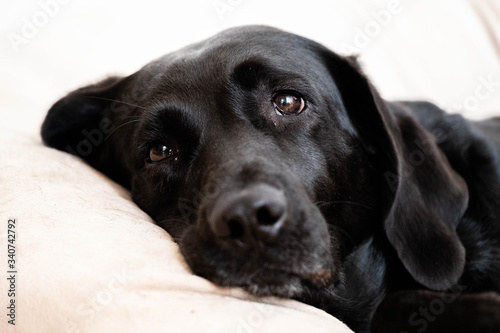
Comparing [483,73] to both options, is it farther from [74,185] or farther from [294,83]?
[74,185]

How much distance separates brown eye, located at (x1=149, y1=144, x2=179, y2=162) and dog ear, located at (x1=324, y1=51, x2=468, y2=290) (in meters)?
0.63

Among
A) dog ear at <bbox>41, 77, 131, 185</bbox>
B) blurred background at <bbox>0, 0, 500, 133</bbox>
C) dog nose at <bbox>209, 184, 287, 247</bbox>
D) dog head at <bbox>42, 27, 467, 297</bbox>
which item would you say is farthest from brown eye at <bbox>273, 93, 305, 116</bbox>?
blurred background at <bbox>0, 0, 500, 133</bbox>

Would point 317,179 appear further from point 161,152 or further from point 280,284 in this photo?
point 161,152

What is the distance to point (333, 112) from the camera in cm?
188

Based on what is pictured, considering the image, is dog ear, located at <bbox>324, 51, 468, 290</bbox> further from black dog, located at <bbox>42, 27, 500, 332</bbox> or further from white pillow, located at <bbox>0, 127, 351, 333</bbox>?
white pillow, located at <bbox>0, 127, 351, 333</bbox>

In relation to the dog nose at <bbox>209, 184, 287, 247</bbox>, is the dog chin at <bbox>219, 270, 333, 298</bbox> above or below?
below

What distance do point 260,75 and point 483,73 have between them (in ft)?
8.13

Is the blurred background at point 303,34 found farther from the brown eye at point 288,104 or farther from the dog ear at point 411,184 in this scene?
the brown eye at point 288,104

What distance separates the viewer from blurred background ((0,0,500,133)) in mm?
3322

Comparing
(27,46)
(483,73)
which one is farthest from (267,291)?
(483,73)

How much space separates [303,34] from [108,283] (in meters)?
2.81

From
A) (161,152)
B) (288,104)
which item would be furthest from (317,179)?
(161,152)

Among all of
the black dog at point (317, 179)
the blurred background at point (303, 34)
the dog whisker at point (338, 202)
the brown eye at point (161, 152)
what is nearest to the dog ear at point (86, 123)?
the black dog at point (317, 179)

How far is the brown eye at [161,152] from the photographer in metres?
1.87
